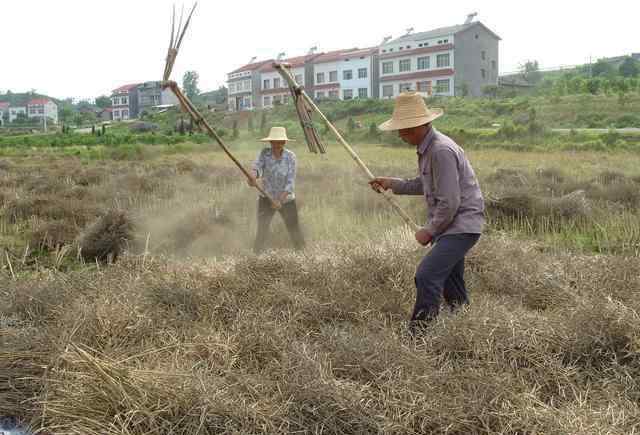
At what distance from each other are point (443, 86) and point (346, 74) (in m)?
9.19

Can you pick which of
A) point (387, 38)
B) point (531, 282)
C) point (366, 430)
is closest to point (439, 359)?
point (366, 430)

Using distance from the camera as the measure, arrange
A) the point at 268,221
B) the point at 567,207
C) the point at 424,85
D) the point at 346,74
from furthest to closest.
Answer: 1. the point at 346,74
2. the point at 424,85
3. the point at 567,207
4. the point at 268,221

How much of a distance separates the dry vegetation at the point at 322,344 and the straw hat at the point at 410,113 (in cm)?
108

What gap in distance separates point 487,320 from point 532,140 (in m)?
16.4

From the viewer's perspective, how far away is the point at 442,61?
1662 inches

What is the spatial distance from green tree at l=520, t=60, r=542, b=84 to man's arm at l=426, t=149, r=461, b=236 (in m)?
51.6

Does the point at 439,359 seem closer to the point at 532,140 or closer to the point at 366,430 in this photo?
the point at 366,430

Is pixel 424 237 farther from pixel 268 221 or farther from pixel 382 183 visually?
pixel 268 221

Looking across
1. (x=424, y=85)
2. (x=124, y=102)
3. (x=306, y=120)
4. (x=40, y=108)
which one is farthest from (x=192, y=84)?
(x=306, y=120)

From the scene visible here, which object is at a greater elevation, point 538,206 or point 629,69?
point 629,69

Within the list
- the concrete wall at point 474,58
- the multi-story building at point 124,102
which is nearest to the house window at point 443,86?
the concrete wall at point 474,58

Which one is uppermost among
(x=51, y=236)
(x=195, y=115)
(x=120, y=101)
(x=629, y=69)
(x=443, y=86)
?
(x=120, y=101)

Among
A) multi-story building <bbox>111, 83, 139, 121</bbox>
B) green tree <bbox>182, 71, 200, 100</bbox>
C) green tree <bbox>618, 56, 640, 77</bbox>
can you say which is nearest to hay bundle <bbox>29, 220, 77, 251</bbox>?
green tree <bbox>618, 56, 640, 77</bbox>

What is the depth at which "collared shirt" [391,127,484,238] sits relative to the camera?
3254mm
